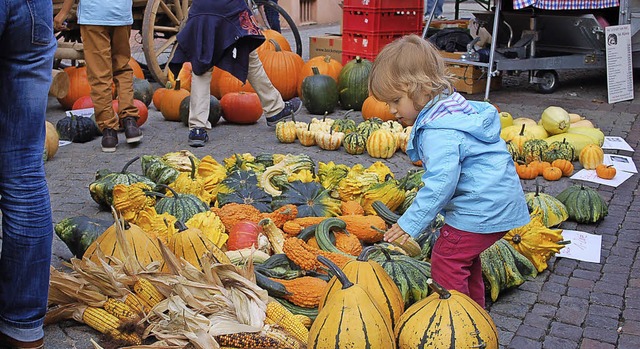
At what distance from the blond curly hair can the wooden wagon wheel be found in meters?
6.16

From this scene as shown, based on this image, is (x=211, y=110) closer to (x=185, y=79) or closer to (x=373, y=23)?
(x=185, y=79)

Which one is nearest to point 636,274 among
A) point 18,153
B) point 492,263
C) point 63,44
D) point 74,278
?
point 492,263

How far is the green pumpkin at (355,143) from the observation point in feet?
21.0

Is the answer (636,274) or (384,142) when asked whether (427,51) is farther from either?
(384,142)

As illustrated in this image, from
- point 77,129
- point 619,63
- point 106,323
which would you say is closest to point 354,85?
point 77,129

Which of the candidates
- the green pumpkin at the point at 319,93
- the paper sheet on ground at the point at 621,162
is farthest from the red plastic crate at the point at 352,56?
the paper sheet on ground at the point at 621,162

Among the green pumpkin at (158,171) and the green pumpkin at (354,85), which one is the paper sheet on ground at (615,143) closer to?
the green pumpkin at (354,85)

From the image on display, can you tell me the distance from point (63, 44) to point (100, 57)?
241cm

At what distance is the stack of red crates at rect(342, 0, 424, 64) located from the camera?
366 inches

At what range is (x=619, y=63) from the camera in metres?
9.07

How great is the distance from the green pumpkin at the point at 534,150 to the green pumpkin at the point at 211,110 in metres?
3.17

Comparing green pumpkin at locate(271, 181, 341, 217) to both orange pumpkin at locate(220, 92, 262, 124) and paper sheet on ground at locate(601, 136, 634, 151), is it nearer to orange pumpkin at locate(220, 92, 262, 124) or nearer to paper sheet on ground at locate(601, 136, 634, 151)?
orange pumpkin at locate(220, 92, 262, 124)

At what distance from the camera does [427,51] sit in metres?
2.99

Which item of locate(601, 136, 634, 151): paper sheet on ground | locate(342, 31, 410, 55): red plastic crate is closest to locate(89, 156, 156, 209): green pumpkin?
Answer: locate(601, 136, 634, 151): paper sheet on ground
